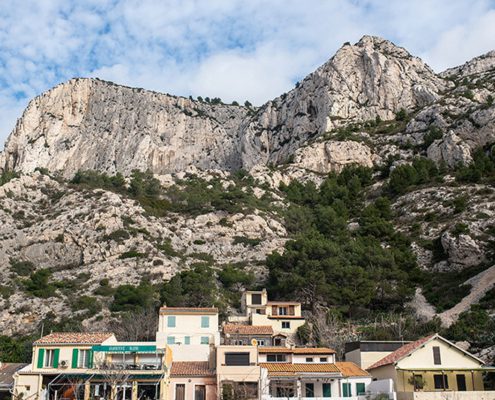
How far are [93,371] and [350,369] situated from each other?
831 inches

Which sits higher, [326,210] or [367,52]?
[367,52]

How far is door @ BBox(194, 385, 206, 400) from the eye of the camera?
44.2 metres

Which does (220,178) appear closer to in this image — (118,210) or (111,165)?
(118,210)

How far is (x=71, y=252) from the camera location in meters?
94.5

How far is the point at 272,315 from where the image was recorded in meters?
69.8

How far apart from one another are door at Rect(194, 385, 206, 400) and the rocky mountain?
32096 mm

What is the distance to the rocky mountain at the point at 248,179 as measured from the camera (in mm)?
85438

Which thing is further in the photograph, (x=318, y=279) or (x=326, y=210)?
(x=326, y=210)

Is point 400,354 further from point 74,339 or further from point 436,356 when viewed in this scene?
point 74,339

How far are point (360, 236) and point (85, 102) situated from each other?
126 metres

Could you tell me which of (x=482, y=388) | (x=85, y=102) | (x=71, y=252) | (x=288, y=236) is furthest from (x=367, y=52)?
(x=482, y=388)

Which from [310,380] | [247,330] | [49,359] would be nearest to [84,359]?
[49,359]

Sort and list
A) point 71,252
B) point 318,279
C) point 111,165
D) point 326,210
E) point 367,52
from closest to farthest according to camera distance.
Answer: point 318,279
point 71,252
point 326,210
point 367,52
point 111,165

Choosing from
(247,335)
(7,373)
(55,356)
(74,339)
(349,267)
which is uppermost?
(349,267)
